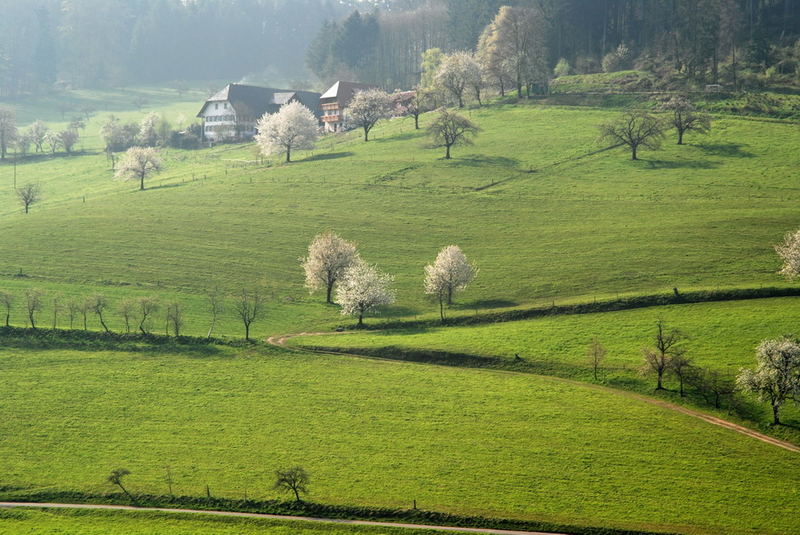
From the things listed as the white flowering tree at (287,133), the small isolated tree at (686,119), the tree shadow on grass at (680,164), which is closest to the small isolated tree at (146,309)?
the white flowering tree at (287,133)

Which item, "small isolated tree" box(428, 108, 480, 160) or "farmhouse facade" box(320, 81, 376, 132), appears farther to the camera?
"farmhouse facade" box(320, 81, 376, 132)

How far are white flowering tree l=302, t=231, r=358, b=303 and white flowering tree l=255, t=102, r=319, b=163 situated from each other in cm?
5430

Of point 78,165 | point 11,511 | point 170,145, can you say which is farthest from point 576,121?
point 11,511

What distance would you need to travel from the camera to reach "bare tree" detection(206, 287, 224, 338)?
268 ft

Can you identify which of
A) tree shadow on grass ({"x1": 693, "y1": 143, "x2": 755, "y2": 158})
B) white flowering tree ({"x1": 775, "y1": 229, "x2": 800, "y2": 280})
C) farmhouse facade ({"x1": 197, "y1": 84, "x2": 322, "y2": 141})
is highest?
farmhouse facade ({"x1": 197, "y1": 84, "x2": 322, "y2": 141})

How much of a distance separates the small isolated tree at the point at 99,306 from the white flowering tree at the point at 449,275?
34.5m

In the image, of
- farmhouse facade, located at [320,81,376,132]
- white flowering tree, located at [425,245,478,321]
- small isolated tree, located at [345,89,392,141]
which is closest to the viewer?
white flowering tree, located at [425,245,478,321]

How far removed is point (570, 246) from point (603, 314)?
19.2 metres

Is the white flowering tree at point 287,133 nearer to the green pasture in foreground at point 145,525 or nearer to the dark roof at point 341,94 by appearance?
the dark roof at point 341,94

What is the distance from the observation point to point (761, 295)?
77062mm

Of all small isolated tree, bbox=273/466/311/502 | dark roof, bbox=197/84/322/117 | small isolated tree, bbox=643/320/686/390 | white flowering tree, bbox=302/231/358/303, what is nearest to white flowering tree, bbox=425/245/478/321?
white flowering tree, bbox=302/231/358/303

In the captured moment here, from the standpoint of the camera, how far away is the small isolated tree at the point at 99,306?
78.2 m

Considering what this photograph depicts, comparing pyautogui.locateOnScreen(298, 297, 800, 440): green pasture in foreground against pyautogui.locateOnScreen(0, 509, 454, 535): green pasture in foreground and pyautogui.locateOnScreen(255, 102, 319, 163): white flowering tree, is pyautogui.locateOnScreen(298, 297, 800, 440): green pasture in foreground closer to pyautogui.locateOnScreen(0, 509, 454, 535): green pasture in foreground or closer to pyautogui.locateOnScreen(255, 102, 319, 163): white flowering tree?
pyautogui.locateOnScreen(0, 509, 454, 535): green pasture in foreground

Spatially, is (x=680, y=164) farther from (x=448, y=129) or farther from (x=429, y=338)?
(x=429, y=338)
